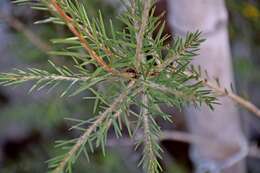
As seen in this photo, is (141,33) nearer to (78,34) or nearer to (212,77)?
(78,34)

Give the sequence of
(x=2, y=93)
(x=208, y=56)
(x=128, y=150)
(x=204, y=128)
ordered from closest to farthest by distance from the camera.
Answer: (x=208, y=56) → (x=204, y=128) → (x=128, y=150) → (x=2, y=93)

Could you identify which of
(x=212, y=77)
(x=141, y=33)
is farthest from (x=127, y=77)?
(x=212, y=77)

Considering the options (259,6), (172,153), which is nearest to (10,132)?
(172,153)

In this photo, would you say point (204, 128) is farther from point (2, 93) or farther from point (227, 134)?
point (2, 93)

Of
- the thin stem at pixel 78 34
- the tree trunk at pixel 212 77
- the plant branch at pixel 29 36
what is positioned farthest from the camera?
the plant branch at pixel 29 36

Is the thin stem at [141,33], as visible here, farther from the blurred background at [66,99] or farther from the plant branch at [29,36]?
the plant branch at [29,36]

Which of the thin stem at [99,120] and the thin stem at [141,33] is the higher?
the thin stem at [141,33]

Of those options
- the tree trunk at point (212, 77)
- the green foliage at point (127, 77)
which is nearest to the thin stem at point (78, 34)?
the green foliage at point (127, 77)

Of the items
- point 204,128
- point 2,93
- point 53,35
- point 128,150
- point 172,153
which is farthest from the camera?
point 2,93
